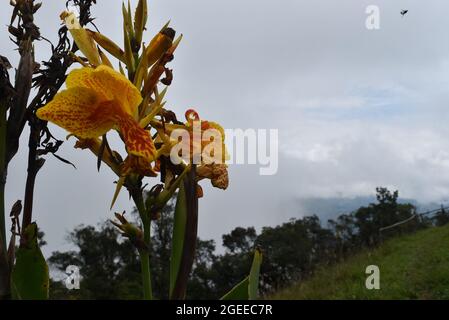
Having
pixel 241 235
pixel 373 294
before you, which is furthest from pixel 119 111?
pixel 241 235

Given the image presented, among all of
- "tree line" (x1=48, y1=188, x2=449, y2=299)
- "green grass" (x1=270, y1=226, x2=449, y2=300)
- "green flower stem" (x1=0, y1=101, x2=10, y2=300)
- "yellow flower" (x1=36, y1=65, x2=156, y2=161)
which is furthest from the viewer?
"tree line" (x1=48, y1=188, x2=449, y2=299)

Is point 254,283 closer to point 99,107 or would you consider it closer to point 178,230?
point 178,230

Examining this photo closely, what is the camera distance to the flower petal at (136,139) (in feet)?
2.04

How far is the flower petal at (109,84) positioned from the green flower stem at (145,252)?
0.14 m

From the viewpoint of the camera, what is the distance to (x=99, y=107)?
71 cm

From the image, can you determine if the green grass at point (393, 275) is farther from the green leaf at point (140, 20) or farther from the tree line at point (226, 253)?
the green leaf at point (140, 20)

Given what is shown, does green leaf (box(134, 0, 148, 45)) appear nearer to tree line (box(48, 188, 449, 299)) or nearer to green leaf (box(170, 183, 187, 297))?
green leaf (box(170, 183, 187, 297))

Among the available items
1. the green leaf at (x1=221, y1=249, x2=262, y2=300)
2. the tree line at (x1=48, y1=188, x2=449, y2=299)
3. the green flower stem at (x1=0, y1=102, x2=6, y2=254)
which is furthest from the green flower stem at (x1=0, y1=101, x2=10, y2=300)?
the tree line at (x1=48, y1=188, x2=449, y2=299)

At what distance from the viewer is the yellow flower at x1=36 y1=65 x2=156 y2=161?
65 centimetres

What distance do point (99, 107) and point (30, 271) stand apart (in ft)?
0.82

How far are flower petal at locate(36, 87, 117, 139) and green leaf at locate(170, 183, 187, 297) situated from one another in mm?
174

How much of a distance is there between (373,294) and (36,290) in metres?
6.57

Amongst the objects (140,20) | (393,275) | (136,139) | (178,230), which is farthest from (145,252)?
(393,275)
